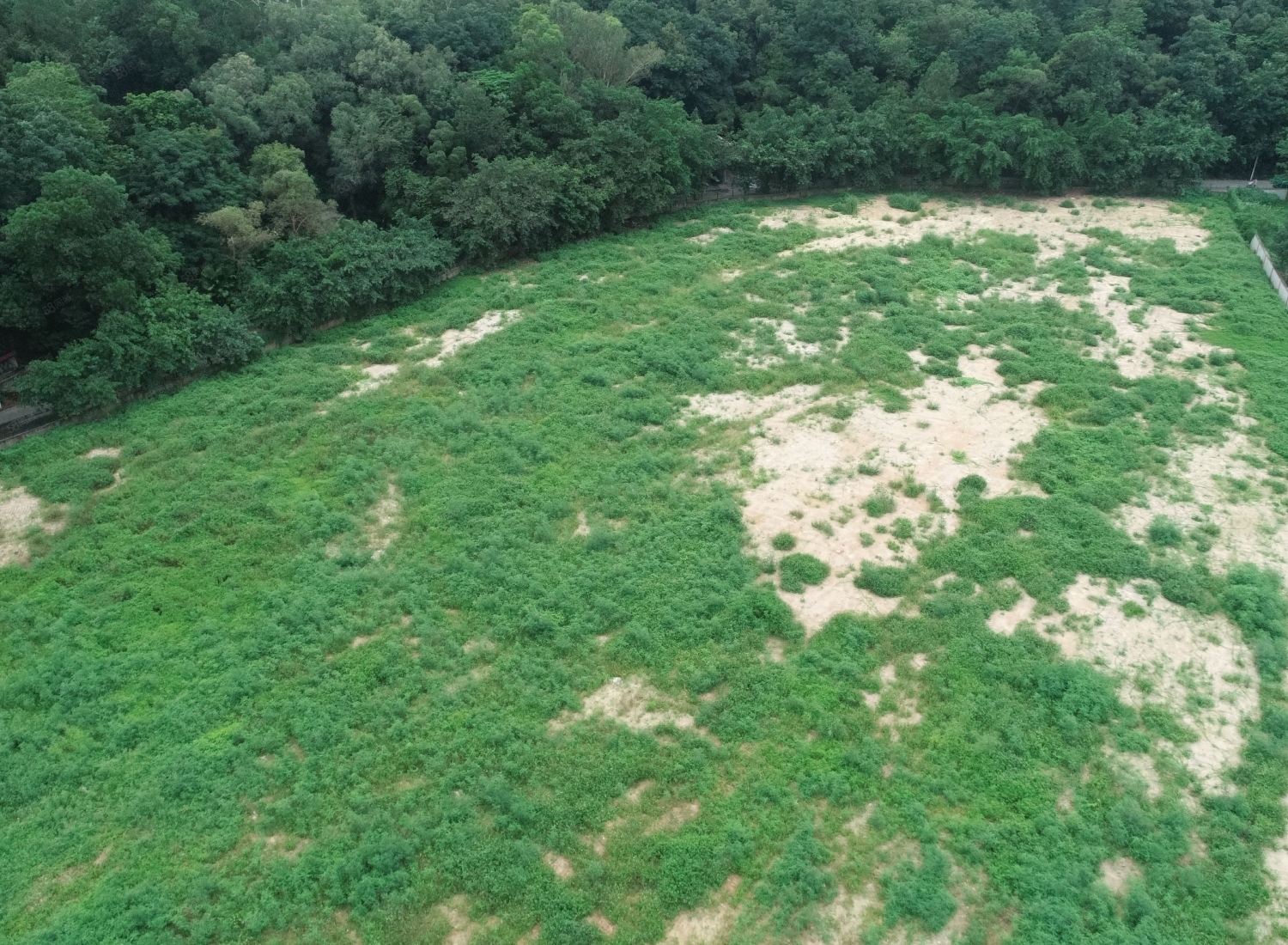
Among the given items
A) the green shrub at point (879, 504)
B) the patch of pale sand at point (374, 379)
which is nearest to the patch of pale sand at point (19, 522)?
the patch of pale sand at point (374, 379)

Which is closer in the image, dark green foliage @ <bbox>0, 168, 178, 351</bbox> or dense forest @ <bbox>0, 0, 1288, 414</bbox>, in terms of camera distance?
dark green foliage @ <bbox>0, 168, 178, 351</bbox>

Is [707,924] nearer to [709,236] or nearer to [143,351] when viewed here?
[143,351]

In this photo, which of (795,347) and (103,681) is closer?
(103,681)

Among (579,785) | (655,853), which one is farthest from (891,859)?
(579,785)

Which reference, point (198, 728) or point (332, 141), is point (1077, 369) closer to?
point (198, 728)

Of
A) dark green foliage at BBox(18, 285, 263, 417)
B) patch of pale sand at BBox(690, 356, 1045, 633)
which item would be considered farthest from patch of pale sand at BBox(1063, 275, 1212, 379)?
dark green foliage at BBox(18, 285, 263, 417)

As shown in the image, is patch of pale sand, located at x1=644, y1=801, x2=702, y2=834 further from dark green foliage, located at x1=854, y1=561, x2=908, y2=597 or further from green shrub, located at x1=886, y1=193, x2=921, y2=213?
green shrub, located at x1=886, y1=193, x2=921, y2=213
